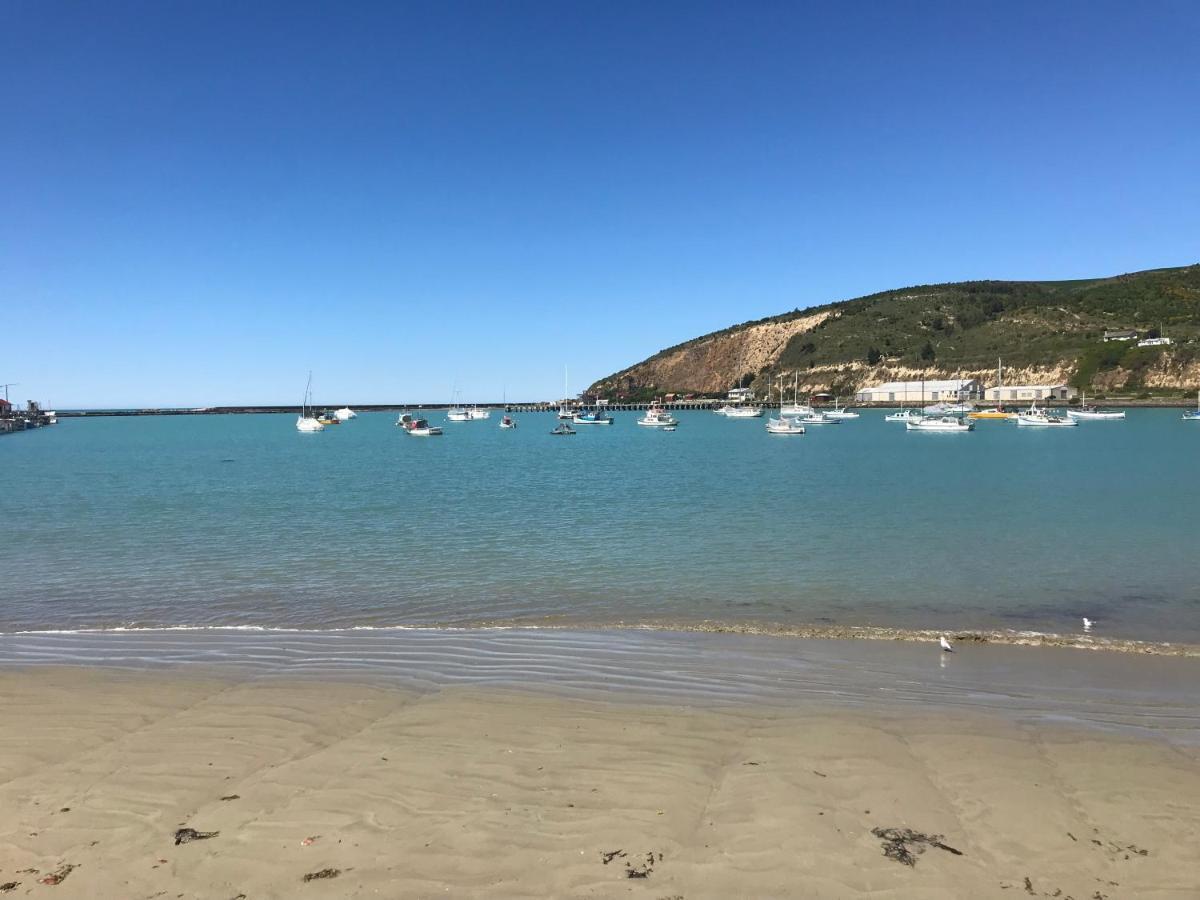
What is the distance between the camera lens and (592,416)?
12862 cm

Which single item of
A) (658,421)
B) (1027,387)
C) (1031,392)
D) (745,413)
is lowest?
(658,421)

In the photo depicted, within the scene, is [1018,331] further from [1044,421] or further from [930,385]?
[1044,421]

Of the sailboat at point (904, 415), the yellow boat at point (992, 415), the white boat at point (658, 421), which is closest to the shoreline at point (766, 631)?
the sailboat at point (904, 415)

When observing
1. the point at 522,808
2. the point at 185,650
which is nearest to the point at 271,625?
the point at 185,650

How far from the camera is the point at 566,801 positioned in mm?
5844

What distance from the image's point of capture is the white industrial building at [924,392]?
5428 inches

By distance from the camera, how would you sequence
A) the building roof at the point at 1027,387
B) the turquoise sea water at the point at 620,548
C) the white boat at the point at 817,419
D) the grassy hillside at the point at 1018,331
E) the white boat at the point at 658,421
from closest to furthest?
the turquoise sea water at the point at 620,548 < the white boat at the point at 658,421 < the white boat at the point at 817,419 < the building roof at the point at 1027,387 < the grassy hillside at the point at 1018,331

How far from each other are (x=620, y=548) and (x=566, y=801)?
521 inches

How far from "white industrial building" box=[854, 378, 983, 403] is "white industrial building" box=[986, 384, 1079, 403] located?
11.3 ft

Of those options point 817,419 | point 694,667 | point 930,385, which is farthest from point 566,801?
point 930,385

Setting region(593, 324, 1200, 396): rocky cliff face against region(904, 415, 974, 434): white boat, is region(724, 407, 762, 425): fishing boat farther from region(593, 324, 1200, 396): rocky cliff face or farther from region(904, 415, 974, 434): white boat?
region(904, 415, 974, 434): white boat

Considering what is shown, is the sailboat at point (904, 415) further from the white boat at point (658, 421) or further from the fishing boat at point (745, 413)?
the white boat at point (658, 421)

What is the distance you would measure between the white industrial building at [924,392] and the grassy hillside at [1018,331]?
6.69m

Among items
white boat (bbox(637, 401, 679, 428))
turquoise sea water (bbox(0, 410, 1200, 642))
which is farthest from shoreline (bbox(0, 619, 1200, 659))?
white boat (bbox(637, 401, 679, 428))
